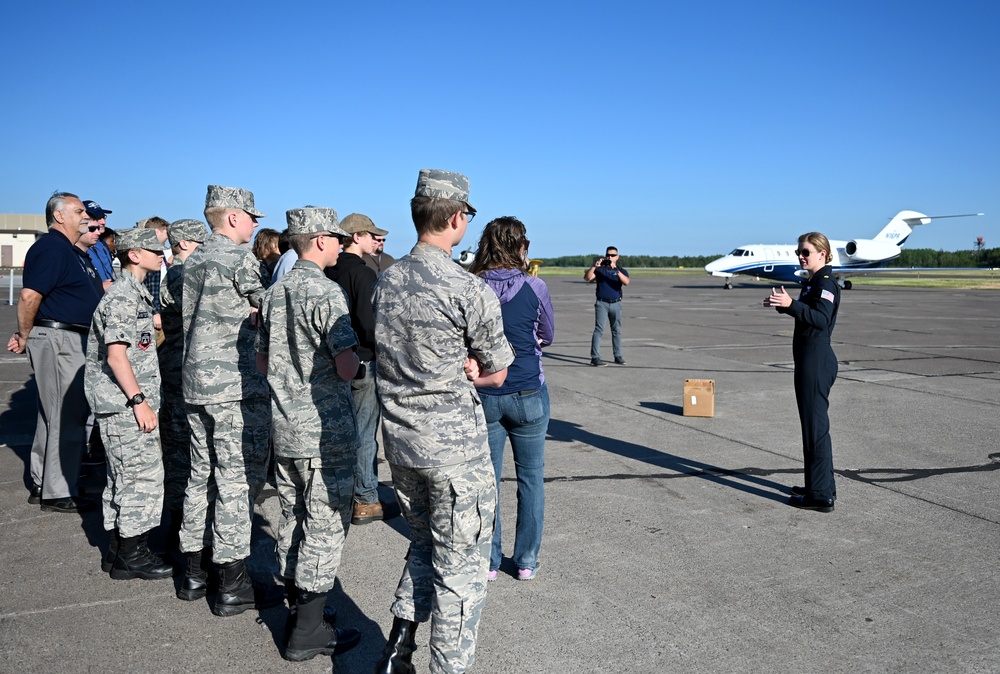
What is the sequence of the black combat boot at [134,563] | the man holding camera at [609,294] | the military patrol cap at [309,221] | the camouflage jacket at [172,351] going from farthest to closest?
1. the man holding camera at [609,294]
2. the camouflage jacket at [172,351]
3. the black combat boot at [134,563]
4. the military patrol cap at [309,221]

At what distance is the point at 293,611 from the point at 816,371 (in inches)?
A: 154

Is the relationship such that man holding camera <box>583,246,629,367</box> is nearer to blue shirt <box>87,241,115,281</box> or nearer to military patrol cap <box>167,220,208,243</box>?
blue shirt <box>87,241,115,281</box>

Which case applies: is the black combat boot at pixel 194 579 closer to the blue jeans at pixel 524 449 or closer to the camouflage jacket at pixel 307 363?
the camouflage jacket at pixel 307 363

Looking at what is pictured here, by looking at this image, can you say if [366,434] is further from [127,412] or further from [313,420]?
[313,420]

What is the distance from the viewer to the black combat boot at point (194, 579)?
4039mm

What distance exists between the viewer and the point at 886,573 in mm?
4379

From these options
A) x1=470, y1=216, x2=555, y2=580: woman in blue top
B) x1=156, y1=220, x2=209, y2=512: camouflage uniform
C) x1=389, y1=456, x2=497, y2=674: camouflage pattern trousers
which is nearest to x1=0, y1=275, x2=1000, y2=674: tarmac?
x1=389, y1=456, x2=497, y2=674: camouflage pattern trousers

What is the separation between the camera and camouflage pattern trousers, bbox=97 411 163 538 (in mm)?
4230

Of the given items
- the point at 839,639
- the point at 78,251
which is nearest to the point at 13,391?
the point at 78,251

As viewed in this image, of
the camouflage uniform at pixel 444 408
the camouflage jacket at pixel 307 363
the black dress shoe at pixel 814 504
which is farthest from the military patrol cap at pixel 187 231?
the black dress shoe at pixel 814 504

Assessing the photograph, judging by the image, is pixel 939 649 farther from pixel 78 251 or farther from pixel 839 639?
pixel 78 251

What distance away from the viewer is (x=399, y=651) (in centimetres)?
312

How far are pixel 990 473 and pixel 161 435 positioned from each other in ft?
20.8

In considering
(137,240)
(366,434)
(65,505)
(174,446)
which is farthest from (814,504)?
(65,505)
